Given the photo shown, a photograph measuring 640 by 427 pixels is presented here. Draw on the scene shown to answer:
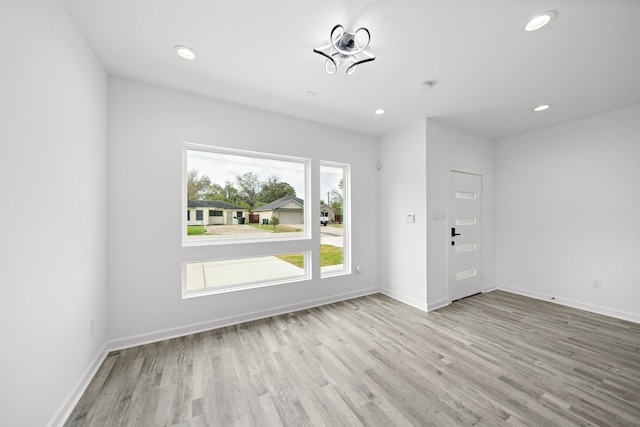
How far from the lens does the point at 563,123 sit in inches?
140

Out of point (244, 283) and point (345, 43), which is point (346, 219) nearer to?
point (244, 283)

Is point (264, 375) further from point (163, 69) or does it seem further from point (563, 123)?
point (563, 123)

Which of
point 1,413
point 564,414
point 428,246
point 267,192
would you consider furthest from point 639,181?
point 1,413

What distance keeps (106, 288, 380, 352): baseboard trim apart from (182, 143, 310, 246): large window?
96 cm

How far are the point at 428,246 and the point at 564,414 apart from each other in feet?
6.49

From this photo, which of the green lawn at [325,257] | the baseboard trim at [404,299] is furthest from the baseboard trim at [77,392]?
the baseboard trim at [404,299]

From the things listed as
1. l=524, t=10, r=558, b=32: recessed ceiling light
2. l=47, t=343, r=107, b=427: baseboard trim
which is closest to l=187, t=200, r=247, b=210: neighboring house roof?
l=47, t=343, r=107, b=427: baseboard trim

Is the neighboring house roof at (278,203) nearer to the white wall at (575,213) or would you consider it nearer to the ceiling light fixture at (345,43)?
the ceiling light fixture at (345,43)

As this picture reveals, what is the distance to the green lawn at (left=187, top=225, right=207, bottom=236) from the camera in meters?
2.77

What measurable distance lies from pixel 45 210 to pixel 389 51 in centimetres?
275

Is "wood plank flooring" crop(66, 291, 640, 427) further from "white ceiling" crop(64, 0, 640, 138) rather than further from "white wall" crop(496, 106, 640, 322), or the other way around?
"white ceiling" crop(64, 0, 640, 138)

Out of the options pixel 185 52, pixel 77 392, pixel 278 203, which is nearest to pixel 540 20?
pixel 185 52

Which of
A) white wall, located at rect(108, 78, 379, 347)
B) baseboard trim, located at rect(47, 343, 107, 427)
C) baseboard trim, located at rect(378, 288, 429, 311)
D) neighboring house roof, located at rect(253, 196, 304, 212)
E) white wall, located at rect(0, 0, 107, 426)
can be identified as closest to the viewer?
white wall, located at rect(0, 0, 107, 426)

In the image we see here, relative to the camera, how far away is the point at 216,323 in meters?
2.79
